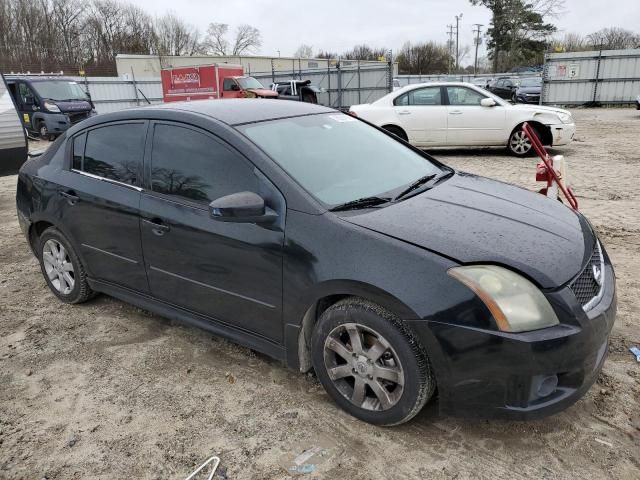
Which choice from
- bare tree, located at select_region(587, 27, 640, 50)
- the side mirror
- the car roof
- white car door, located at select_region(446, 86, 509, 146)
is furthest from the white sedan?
bare tree, located at select_region(587, 27, 640, 50)

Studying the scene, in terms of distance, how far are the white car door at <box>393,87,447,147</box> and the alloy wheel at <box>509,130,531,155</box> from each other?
1354 millimetres

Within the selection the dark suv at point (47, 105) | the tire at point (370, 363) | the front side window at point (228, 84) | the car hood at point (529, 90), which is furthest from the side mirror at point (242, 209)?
the car hood at point (529, 90)

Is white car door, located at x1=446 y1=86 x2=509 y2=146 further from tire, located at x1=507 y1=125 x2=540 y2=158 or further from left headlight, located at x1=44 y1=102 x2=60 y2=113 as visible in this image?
left headlight, located at x1=44 y1=102 x2=60 y2=113

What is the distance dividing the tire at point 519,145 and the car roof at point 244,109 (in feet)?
25.2

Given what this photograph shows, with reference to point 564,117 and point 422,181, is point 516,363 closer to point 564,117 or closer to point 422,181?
point 422,181

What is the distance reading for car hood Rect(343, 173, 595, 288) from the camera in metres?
2.27

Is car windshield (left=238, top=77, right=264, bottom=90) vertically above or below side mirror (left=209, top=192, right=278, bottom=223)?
above

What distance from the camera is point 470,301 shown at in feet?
7.04

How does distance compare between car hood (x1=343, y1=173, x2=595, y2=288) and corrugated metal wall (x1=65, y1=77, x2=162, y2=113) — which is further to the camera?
corrugated metal wall (x1=65, y1=77, x2=162, y2=113)

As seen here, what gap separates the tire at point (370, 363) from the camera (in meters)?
2.31

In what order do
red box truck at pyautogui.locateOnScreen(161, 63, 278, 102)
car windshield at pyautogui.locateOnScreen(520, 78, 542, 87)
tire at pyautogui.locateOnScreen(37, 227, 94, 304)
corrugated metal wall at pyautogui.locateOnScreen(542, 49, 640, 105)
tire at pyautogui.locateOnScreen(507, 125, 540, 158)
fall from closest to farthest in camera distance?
1. tire at pyautogui.locateOnScreen(37, 227, 94, 304)
2. tire at pyautogui.locateOnScreen(507, 125, 540, 158)
3. red box truck at pyautogui.locateOnScreen(161, 63, 278, 102)
4. corrugated metal wall at pyautogui.locateOnScreen(542, 49, 640, 105)
5. car windshield at pyautogui.locateOnScreen(520, 78, 542, 87)

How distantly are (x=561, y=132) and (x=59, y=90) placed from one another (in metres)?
14.8

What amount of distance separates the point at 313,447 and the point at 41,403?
1626 millimetres

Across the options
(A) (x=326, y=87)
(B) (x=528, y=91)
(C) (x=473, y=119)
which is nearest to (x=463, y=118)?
(C) (x=473, y=119)
